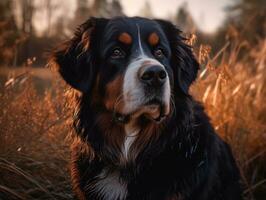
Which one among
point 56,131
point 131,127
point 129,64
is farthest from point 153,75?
point 56,131

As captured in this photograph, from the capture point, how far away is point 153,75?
3.28 meters

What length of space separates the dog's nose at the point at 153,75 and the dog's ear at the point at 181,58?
1.99 feet

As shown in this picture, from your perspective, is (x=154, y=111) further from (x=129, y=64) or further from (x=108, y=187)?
(x=108, y=187)

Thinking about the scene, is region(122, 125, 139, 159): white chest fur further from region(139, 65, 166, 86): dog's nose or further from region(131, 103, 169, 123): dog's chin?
region(139, 65, 166, 86): dog's nose

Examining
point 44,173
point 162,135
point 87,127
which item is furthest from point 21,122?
point 162,135

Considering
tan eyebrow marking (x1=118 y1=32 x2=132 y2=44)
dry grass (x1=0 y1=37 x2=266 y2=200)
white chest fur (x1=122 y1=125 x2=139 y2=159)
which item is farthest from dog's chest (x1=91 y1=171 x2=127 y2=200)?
tan eyebrow marking (x1=118 y1=32 x2=132 y2=44)

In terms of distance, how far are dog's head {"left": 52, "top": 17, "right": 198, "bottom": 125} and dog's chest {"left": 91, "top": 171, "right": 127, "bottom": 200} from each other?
1.99 ft

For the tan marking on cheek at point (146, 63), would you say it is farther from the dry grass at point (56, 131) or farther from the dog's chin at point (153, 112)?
the dry grass at point (56, 131)

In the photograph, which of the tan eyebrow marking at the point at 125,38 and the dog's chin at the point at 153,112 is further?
the tan eyebrow marking at the point at 125,38

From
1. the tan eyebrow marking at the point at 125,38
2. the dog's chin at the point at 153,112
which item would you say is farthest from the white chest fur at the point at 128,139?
the tan eyebrow marking at the point at 125,38

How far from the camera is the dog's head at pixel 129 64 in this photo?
3.39m

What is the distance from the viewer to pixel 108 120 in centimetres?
380

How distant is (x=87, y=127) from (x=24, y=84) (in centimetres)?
187

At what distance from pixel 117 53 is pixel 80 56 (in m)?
0.34
